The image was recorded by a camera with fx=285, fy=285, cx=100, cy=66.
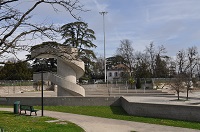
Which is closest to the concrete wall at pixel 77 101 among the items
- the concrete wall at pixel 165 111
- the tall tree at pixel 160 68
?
the concrete wall at pixel 165 111

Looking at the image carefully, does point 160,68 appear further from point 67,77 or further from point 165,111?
point 165,111

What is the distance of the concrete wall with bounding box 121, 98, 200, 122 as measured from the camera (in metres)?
17.1

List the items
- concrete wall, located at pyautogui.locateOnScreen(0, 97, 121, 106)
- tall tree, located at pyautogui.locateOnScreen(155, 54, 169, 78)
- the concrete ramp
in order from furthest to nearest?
tall tree, located at pyautogui.locateOnScreen(155, 54, 169, 78) → the concrete ramp → concrete wall, located at pyautogui.locateOnScreen(0, 97, 121, 106)

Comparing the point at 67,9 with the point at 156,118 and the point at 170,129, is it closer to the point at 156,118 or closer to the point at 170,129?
the point at 170,129

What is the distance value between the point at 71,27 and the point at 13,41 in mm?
46052

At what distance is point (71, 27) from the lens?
5703 centimetres

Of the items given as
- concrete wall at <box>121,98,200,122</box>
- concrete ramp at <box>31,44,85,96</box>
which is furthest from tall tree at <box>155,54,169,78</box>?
concrete wall at <box>121,98,200,122</box>

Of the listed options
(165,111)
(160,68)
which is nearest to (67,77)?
(165,111)

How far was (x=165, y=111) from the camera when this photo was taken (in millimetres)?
18578

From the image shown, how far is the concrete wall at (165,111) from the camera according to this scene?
1711 centimetres

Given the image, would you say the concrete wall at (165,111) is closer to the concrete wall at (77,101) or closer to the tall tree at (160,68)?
the concrete wall at (77,101)

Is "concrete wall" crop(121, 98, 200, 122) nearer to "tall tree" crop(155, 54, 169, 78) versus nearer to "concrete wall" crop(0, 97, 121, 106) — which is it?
"concrete wall" crop(0, 97, 121, 106)

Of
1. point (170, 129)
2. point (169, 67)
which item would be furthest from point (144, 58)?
point (170, 129)

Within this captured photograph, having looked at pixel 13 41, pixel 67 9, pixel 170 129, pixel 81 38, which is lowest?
pixel 170 129
